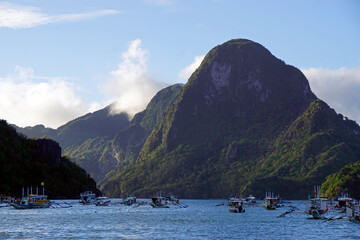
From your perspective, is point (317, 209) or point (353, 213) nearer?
point (353, 213)

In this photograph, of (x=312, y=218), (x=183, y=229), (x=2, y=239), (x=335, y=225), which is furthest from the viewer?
(x=312, y=218)

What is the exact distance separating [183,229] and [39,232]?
3472 centimetres

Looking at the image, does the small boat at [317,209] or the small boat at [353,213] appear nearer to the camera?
the small boat at [353,213]

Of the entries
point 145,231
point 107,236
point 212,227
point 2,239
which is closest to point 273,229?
point 212,227

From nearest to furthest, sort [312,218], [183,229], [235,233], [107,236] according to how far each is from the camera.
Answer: [107,236], [235,233], [183,229], [312,218]

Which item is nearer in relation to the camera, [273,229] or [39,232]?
[39,232]

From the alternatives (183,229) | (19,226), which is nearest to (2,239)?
(19,226)

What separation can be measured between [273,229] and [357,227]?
2266 cm

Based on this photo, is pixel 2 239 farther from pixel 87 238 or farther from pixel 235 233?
pixel 235 233

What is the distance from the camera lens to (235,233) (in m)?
126

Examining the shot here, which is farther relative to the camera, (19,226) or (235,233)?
(19,226)

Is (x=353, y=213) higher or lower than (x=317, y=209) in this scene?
lower

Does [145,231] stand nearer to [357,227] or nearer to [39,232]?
[39,232]

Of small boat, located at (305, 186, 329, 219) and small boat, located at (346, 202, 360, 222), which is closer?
small boat, located at (346, 202, 360, 222)
